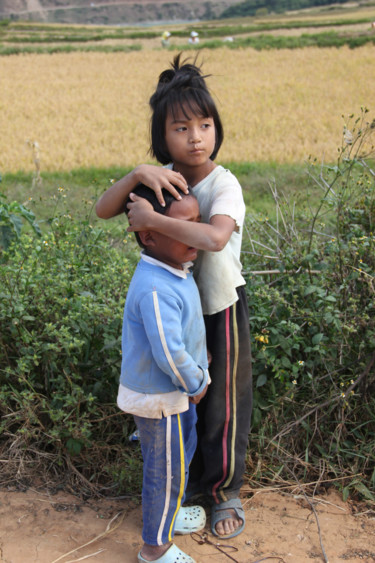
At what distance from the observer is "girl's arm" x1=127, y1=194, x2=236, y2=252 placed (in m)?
1.98

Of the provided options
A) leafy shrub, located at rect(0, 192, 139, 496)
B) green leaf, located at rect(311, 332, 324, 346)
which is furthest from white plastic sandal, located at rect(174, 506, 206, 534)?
green leaf, located at rect(311, 332, 324, 346)

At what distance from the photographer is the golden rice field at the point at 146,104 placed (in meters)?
9.31

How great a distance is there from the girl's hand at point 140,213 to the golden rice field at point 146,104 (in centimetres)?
415

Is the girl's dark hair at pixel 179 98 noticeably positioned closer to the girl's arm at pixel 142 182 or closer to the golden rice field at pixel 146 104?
Answer: the girl's arm at pixel 142 182

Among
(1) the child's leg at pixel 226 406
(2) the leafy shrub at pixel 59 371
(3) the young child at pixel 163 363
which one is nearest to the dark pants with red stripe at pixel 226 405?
(1) the child's leg at pixel 226 406

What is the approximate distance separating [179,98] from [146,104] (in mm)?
10935

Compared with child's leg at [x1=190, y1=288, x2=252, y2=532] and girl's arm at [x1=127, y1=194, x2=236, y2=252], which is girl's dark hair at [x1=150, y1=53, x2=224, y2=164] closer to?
girl's arm at [x1=127, y1=194, x2=236, y2=252]

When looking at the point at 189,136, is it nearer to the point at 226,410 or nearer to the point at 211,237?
the point at 211,237

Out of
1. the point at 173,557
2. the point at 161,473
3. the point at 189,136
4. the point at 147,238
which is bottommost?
the point at 173,557

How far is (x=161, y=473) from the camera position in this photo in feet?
7.28

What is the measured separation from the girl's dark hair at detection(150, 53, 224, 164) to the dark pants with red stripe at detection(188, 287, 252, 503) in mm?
681

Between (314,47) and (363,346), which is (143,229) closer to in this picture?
(363,346)

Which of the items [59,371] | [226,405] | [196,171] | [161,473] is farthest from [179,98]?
[59,371]

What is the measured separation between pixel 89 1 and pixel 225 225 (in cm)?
9236
